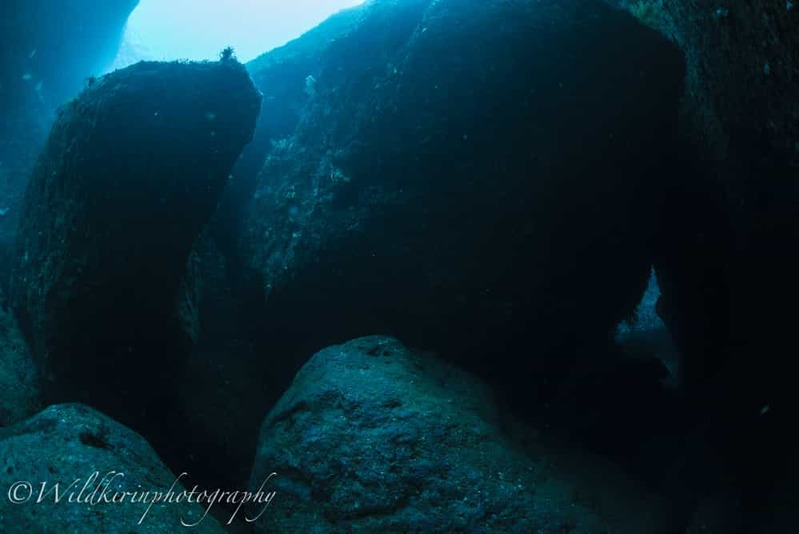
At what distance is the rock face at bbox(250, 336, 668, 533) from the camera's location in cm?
291

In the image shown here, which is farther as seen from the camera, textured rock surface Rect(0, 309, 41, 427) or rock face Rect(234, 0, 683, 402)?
textured rock surface Rect(0, 309, 41, 427)

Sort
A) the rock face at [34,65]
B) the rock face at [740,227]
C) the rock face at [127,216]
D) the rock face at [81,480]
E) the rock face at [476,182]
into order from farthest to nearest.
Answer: the rock face at [34,65] < the rock face at [476,182] < the rock face at [127,216] < the rock face at [740,227] < the rock face at [81,480]

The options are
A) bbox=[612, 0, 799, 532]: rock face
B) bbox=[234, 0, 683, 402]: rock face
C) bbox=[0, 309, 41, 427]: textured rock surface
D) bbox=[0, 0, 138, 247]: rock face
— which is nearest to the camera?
bbox=[612, 0, 799, 532]: rock face

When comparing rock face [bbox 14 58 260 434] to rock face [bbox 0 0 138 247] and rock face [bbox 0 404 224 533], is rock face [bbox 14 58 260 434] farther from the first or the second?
rock face [bbox 0 0 138 247]

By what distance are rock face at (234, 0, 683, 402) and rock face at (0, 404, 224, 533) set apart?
209cm

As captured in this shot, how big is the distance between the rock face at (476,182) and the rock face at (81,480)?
6.87 ft

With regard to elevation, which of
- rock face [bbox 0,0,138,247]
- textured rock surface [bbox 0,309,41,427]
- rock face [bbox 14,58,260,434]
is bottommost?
textured rock surface [bbox 0,309,41,427]

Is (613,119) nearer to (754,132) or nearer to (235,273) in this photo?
(754,132)

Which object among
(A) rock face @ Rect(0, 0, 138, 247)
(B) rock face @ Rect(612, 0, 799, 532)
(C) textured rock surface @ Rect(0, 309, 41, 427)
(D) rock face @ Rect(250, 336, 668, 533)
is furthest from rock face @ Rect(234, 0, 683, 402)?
(A) rock face @ Rect(0, 0, 138, 247)

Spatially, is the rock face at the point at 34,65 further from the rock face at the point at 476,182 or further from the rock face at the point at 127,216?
the rock face at the point at 476,182

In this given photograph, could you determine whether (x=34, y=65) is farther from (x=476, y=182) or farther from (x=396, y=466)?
(x=396, y=466)

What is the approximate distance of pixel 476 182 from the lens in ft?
13.8

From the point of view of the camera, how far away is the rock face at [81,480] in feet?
7.76

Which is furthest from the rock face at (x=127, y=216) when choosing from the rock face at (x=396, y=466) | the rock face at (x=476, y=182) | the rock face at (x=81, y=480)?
the rock face at (x=396, y=466)
